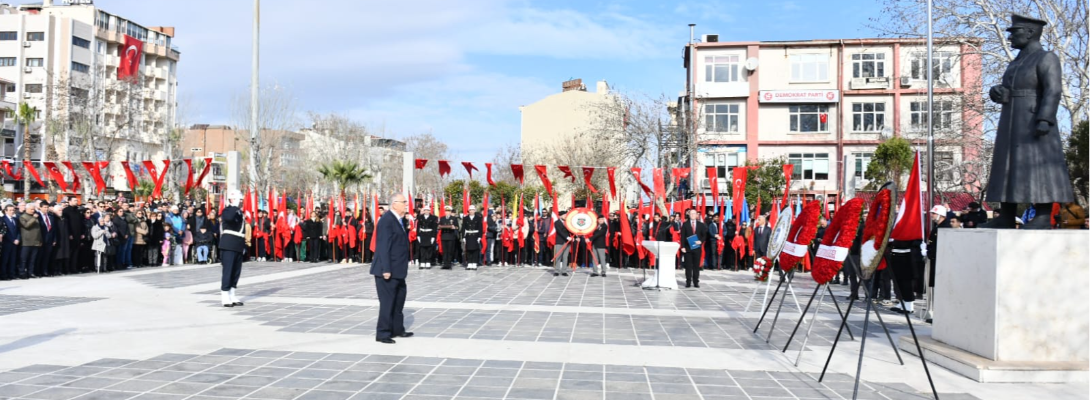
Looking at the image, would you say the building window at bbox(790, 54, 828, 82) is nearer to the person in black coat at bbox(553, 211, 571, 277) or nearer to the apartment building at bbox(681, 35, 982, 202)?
the apartment building at bbox(681, 35, 982, 202)

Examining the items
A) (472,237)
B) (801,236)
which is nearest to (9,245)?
(472,237)

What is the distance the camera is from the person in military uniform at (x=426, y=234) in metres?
21.3

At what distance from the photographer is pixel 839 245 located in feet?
23.8

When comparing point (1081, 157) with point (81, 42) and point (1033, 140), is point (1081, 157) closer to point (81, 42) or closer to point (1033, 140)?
point (1033, 140)

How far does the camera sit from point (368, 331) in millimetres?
9453

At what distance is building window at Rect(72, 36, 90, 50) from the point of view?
213 feet

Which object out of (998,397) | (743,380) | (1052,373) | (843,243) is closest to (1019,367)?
(1052,373)

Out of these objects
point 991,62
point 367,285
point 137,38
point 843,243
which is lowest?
point 367,285

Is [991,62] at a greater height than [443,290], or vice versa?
[991,62]

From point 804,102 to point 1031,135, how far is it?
4015 centimetres

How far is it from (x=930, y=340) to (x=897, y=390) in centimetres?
212

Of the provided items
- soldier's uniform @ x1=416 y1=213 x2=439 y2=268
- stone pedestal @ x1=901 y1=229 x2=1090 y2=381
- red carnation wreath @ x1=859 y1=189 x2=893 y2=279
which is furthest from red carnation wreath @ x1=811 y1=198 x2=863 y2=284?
soldier's uniform @ x1=416 y1=213 x2=439 y2=268

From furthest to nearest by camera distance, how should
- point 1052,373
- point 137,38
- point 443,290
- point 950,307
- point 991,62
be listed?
1. point 137,38
2. point 991,62
3. point 443,290
4. point 950,307
5. point 1052,373

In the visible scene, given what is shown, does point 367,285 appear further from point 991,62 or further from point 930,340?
point 991,62
